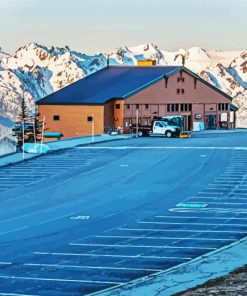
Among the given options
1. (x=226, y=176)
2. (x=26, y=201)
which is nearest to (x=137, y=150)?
(x=226, y=176)

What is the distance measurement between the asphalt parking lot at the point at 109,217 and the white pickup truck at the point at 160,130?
24697 millimetres

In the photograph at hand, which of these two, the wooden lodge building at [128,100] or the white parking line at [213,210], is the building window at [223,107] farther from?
the white parking line at [213,210]

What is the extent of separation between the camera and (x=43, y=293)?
18.7 metres

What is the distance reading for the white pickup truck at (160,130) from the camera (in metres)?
79.2

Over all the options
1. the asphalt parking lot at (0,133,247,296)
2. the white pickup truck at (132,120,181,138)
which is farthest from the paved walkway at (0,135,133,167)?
the white pickup truck at (132,120,181,138)

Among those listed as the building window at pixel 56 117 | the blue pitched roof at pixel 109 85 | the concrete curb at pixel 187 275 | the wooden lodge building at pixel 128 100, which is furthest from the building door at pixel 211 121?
the concrete curb at pixel 187 275

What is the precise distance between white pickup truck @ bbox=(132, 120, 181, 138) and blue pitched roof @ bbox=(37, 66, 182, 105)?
726 cm

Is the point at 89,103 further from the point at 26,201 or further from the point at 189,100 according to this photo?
the point at 26,201

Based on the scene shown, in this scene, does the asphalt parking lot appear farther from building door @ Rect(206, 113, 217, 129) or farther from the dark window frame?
building door @ Rect(206, 113, 217, 129)

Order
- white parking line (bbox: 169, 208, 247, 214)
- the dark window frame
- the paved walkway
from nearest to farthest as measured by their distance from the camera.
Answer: white parking line (bbox: 169, 208, 247, 214) → the paved walkway → the dark window frame

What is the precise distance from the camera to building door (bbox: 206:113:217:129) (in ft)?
332

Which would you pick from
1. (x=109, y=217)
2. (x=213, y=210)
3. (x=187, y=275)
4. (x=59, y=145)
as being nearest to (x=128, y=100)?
(x=59, y=145)

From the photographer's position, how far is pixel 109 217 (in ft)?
97.8

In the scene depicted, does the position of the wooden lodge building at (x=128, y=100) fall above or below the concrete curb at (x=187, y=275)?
above
